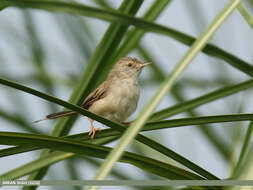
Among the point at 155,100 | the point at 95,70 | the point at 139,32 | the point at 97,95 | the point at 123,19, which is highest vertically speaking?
the point at 97,95

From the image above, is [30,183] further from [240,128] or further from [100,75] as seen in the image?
[240,128]

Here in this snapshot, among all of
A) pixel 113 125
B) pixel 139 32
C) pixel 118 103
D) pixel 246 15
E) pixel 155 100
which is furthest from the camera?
pixel 118 103

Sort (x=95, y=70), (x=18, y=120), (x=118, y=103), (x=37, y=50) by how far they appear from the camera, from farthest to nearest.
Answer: (x=118, y=103) → (x=37, y=50) → (x=18, y=120) → (x=95, y=70)

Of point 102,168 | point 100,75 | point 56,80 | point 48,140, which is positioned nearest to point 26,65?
point 56,80

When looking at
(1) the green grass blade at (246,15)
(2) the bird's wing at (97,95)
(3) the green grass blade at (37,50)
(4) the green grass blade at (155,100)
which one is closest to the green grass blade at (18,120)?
(3) the green grass blade at (37,50)

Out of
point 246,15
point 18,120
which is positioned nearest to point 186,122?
point 246,15

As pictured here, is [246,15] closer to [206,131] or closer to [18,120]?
[206,131]
